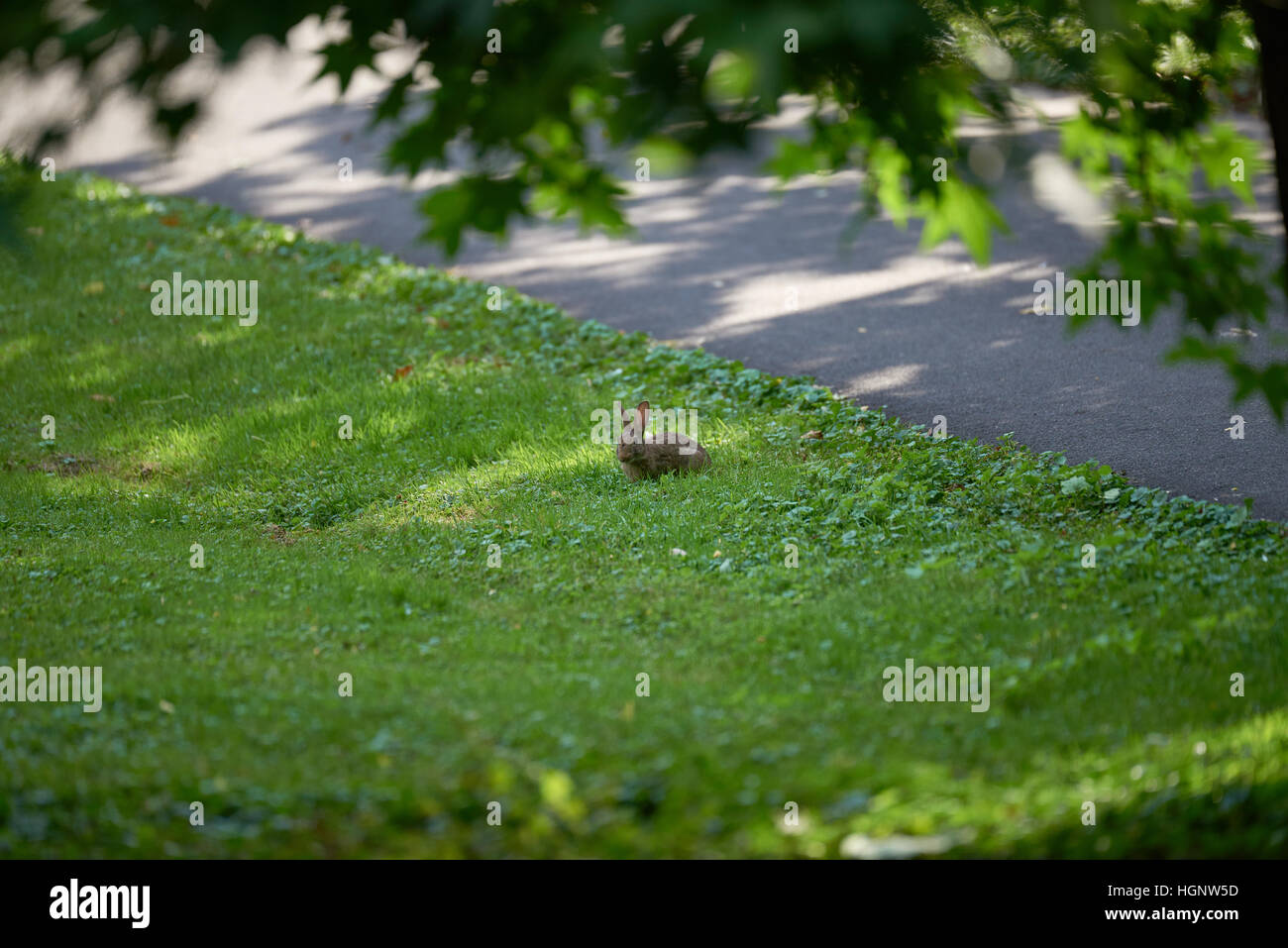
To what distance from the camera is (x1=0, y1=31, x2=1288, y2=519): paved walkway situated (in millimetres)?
7449

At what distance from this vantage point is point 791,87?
3738mm

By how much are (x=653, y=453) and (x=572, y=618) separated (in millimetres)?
2031

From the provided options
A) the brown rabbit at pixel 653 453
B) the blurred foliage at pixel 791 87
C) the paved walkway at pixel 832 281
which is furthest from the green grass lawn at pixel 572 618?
the blurred foliage at pixel 791 87

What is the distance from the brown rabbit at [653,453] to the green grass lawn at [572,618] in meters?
0.21

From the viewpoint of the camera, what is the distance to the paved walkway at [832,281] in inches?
293

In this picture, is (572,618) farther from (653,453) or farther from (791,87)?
(791,87)

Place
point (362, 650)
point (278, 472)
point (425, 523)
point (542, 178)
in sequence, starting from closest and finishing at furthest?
1. point (542, 178)
2. point (362, 650)
3. point (425, 523)
4. point (278, 472)

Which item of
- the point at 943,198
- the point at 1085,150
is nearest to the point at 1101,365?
the point at 1085,150

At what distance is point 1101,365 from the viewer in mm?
9227

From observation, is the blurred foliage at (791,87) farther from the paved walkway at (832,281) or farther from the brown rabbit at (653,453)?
the brown rabbit at (653,453)

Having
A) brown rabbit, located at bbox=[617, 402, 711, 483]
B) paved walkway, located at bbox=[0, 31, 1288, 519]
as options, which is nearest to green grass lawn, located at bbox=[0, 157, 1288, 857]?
brown rabbit, located at bbox=[617, 402, 711, 483]

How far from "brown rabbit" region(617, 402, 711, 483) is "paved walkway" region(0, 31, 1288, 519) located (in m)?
1.78

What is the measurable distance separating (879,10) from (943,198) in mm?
1838
